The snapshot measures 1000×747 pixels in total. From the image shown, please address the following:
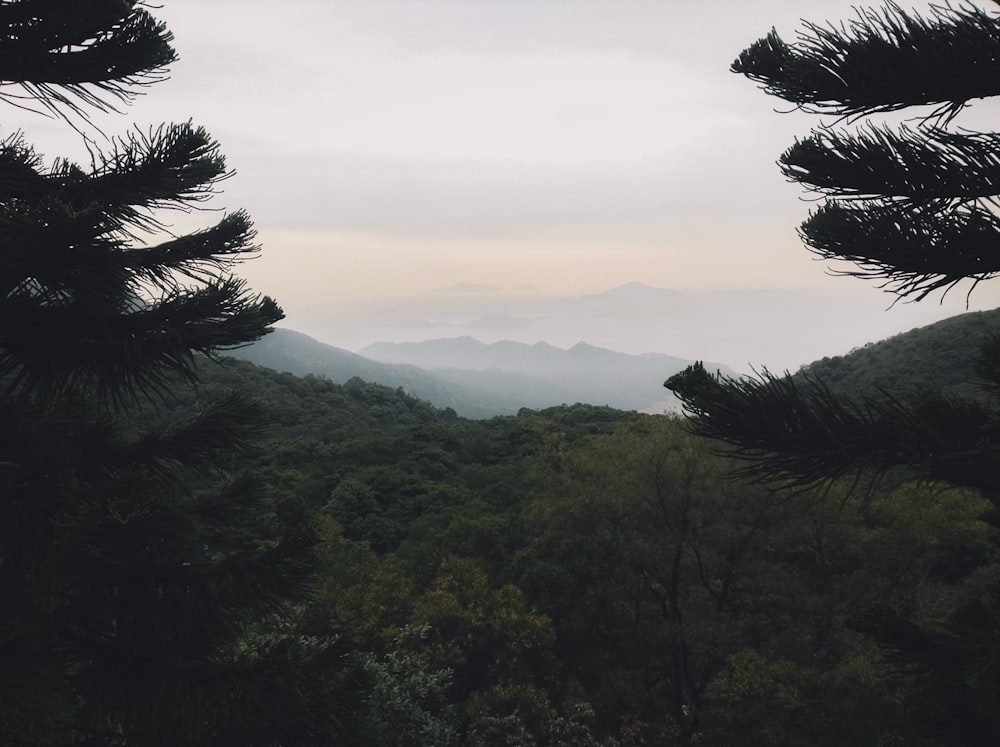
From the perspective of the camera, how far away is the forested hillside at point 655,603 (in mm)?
11984

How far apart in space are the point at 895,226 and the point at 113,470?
6428mm

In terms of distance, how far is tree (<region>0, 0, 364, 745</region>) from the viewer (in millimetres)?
3809

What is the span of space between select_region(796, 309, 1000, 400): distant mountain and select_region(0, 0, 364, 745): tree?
3827cm

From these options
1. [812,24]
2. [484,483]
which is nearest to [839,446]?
[812,24]

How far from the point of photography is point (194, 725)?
4059 millimetres

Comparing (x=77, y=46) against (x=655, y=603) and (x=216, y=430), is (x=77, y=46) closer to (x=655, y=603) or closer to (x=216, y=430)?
(x=216, y=430)

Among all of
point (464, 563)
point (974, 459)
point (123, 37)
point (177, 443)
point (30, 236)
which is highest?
point (123, 37)

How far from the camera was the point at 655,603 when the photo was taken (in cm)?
1695

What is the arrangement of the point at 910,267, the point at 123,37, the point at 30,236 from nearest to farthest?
the point at 910,267 < the point at 30,236 < the point at 123,37

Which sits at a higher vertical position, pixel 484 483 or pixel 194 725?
pixel 194 725

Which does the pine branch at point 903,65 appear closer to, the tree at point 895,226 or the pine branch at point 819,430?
the tree at point 895,226

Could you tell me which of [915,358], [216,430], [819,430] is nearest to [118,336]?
[216,430]

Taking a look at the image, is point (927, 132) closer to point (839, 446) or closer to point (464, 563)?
point (839, 446)

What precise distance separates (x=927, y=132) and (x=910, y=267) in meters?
0.76
